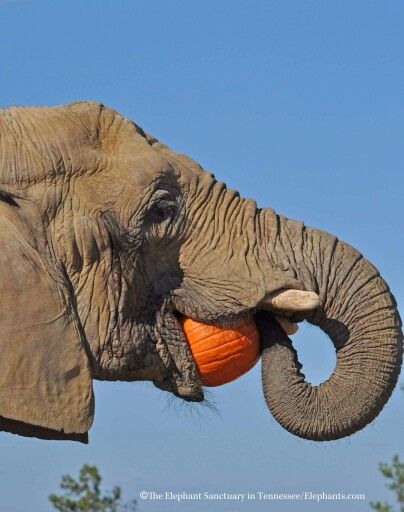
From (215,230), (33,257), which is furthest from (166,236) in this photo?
(33,257)

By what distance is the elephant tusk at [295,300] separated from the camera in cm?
909

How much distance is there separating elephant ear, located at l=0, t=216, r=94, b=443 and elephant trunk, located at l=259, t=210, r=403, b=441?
3.67 feet

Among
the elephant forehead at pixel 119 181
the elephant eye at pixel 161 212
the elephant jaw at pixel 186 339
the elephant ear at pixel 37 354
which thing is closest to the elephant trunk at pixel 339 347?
the elephant jaw at pixel 186 339

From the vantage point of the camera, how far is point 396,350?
9.30m

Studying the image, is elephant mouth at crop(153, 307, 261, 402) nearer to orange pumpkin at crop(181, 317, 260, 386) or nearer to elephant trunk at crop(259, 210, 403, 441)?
orange pumpkin at crop(181, 317, 260, 386)

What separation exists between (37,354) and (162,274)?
3.27 feet

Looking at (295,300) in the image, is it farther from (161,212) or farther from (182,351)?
(161,212)

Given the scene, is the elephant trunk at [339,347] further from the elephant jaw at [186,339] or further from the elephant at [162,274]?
the elephant jaw at [186,339]

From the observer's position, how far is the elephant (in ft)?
28.5

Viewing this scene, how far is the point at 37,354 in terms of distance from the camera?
27.6ft

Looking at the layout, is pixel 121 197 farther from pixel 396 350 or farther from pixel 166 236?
pixel 396 350

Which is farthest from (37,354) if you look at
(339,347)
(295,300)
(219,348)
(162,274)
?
(339,347)

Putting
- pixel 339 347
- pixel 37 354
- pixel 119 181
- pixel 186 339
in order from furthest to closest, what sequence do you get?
1. pixel 339 347
2. pixel 186 339
3. pixel 119 181
4. pixel 37 354

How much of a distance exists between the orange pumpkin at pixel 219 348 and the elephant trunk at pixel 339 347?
0.13m
